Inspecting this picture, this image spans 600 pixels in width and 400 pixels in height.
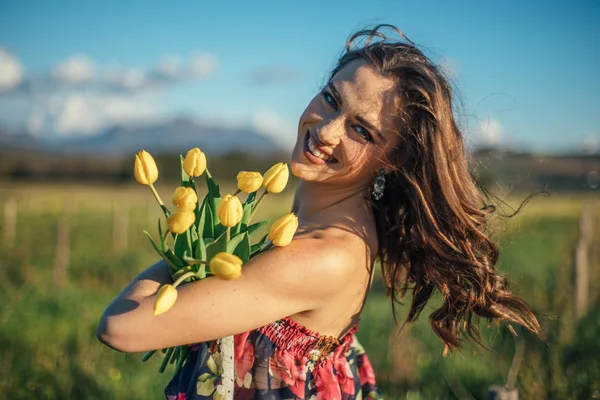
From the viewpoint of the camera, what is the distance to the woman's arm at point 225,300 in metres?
1.44

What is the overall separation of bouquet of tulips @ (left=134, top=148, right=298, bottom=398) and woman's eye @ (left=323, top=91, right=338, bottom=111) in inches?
13.8

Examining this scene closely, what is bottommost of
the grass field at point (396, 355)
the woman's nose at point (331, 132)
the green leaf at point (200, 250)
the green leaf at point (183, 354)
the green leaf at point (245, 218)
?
the grass field at point (396, 355)

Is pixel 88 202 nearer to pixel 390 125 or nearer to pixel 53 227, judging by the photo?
pixel 53 227

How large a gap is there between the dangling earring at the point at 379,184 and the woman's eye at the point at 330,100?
262 mm

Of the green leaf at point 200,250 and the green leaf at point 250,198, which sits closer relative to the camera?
the green leaf at point 200,250

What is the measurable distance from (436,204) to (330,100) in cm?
47

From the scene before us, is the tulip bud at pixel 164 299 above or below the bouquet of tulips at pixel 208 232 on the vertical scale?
below

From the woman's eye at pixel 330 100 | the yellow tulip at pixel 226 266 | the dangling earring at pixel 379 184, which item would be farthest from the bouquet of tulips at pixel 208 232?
the dangling earring at pixel 379 184

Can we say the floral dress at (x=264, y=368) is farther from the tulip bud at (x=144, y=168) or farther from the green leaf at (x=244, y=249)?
the tulip bud at (x=144, y=168)

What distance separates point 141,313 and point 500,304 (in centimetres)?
121

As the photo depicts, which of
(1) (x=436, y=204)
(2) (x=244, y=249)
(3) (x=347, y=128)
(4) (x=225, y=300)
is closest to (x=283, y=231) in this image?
(2) (x=244, y=249)

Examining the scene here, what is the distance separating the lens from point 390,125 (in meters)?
1.86

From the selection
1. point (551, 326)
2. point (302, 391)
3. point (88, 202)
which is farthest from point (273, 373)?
point (88, 202)

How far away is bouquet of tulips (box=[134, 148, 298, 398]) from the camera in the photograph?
53.3 inches
